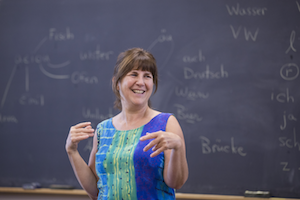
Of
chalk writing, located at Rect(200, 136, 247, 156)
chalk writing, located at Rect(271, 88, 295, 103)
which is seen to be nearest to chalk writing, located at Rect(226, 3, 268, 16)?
chalk writing, located at Rect(271, 88, 295, 103)

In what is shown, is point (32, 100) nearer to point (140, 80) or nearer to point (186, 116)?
point (186, 116)

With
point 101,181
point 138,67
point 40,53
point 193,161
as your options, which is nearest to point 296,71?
point 193,161

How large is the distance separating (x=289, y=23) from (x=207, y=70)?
666 millimetres

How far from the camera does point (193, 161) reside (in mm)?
2207

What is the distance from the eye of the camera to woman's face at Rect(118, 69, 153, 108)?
1.24 metres

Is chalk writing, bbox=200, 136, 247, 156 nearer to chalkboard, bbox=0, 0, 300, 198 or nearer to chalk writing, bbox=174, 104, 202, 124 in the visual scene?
chalkboard, bbox=0, 0, 300, 198

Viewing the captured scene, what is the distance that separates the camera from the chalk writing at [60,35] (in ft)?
8.01

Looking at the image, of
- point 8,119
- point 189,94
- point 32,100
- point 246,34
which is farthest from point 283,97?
point 8,119

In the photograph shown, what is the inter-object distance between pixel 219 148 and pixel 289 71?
2.45 feet

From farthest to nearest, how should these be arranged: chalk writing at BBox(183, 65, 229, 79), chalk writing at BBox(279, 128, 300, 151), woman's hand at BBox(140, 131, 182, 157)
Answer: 1. chalk writing at BBox(183, 65, 229, 79)
2. chalk writing at BBox(279, 128, 300, 151)
3. woman's hand at BBox(140, 131, 182, 157)

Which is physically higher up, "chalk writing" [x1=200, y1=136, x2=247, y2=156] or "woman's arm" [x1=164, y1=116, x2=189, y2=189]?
"woman's arm" [x1=164, y1=116, x2=189, y2=189]

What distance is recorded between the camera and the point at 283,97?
2.09 meters

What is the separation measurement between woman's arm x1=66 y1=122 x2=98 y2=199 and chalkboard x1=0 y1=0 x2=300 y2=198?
40.0 inches

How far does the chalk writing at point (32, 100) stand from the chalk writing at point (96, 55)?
19.4 inches
